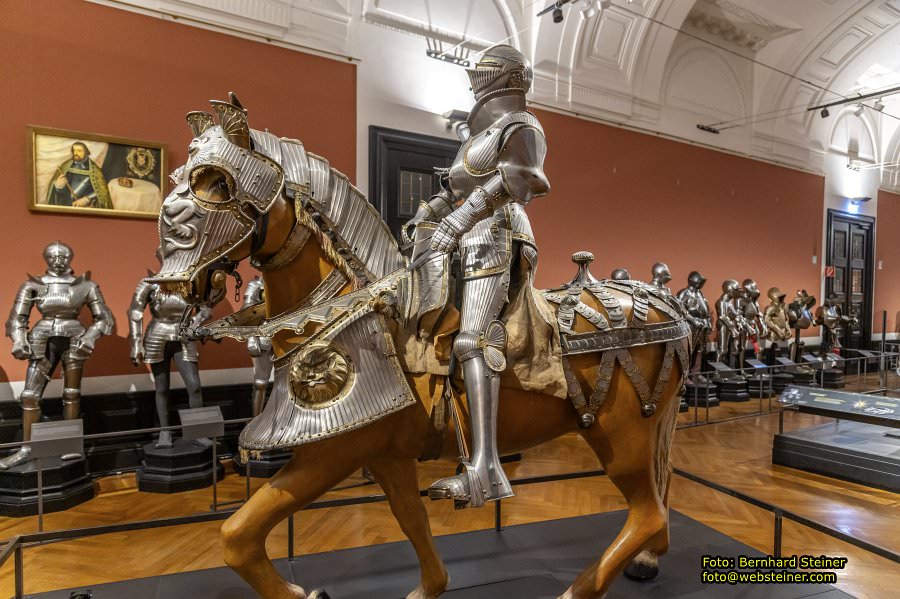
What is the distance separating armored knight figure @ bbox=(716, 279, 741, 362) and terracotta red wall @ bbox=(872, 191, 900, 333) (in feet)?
24.8

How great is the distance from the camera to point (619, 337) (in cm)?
242

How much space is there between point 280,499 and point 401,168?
5.49 meters

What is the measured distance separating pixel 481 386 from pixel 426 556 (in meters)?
0.95

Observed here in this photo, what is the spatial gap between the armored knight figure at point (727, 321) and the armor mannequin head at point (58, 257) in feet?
29.6

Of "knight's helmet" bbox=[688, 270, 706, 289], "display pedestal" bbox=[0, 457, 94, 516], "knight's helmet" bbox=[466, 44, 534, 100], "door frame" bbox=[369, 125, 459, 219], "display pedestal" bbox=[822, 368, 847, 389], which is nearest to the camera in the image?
"knight's helmet" bbox=[466, 44, 534, 100]

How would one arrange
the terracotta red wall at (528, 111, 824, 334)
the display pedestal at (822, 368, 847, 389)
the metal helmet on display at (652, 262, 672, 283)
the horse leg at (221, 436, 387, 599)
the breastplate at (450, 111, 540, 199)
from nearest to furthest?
1. the horse leg at (221, 436, 387, 599)
2. the breastplate at (450, 111, 540, 199)
3. the metal helmet on display at (652, 262, 672, 283)
4. the terracotta red wall at (528, 111, 824, 334)
5. the display pedestal at (822, 368, 847, 389)

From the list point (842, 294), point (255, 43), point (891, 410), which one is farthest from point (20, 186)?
point (842, 294)

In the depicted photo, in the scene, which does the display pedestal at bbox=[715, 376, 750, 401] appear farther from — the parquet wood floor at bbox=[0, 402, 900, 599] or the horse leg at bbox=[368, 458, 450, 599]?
the horse leg at bbox=[368, 458, 450, 599]

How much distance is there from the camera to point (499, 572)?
2.82 meters

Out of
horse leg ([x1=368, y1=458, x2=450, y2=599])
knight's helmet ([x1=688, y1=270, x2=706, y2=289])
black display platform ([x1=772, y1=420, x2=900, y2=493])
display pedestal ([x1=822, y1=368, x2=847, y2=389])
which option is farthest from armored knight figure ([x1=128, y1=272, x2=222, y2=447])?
display pedestal ([x1=822, y1=368, x2=847, y2=389])

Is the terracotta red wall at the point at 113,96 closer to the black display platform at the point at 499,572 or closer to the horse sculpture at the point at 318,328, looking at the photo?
the black display platform at the point at 499,572

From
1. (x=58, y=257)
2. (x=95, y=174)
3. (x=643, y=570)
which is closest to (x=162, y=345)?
(x=58, y=257)

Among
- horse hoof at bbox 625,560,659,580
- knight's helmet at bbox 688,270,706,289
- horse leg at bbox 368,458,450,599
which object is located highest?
knight's helmet at bbox 688,270,706,289

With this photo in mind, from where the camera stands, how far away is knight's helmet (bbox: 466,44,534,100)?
2.18 meters
